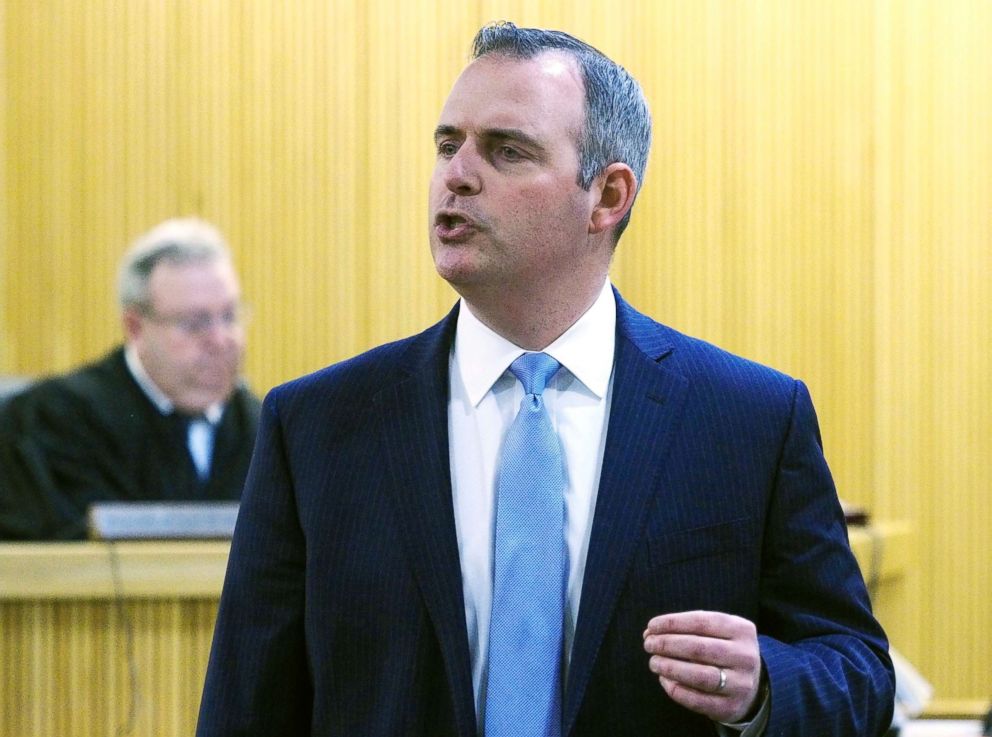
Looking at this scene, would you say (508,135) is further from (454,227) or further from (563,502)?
(563,502)

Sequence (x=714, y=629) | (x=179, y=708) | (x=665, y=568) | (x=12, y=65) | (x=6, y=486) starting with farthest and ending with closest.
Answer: (x=12, y=65) < (x=6, y=486) < (x=179, y=708) < (x=665, y=568) < (x=714, y=629)

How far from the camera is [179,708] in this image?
315 centimetres

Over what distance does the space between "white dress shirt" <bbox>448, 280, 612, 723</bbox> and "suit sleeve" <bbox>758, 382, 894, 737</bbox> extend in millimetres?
214

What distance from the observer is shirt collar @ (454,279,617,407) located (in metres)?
1.67

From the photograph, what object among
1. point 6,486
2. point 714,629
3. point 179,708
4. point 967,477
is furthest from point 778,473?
point 967,477

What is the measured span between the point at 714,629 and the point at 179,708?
204 cm

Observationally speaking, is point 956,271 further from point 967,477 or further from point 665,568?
point 665,568

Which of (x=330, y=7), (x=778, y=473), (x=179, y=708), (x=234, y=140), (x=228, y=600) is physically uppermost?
(x=330, y=7)

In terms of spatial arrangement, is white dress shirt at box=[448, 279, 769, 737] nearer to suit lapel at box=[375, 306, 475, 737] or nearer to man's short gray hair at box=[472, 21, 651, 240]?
suit lapel at box=[375, 306, 475, 737]

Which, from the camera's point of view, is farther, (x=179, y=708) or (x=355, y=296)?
(x=355, y=296)

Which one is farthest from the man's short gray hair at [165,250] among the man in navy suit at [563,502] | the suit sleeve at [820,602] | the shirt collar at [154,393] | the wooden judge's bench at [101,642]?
the suit sleeve at [820,602]

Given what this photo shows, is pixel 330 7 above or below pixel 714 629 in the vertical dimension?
above

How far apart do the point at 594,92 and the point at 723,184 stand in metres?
3.18

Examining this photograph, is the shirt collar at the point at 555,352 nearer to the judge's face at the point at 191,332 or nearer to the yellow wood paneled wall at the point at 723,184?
the judge's face at the point at 191,332
